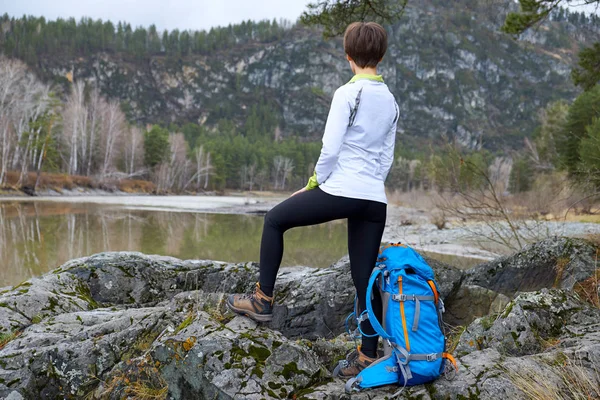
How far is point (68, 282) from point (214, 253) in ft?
31.5

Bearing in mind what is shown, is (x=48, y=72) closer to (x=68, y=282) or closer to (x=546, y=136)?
(x=546, y=136)

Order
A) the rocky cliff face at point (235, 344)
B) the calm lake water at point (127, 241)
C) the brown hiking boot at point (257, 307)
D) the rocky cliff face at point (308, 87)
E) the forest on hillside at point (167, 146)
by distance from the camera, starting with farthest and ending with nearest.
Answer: the rocky cliff face at point (308, 87) < the forest on hillside at point (167, 146) < the calm lake water at point (127, 241) < the brown hiking boot at point (257, 307) < the rocky cliff face at point (235, 344)

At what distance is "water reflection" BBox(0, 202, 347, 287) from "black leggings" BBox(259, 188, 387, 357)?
7.97m

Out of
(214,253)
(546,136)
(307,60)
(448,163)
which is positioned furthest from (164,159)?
(307,60)

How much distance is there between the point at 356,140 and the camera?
2.58 m

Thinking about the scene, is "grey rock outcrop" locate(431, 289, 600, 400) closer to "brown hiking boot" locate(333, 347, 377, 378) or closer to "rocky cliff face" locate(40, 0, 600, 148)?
"brown hiking boot" locate(333, 347, 377, 378)

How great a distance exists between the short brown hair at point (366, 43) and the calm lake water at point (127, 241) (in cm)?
863

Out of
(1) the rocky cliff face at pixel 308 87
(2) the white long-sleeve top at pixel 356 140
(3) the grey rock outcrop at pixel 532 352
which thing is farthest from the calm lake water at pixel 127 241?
(1) the rocky cliff face at pixel 308 87

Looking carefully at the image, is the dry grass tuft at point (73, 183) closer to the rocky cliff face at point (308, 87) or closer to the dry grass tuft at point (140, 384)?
the dry grass tuft at point (140, 384)

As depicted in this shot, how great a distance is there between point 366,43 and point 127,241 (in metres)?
14.1

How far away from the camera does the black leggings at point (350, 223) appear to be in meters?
2.54

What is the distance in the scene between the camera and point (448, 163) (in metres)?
6.96

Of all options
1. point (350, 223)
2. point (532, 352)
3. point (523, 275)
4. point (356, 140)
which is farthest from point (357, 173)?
point (523, 275)

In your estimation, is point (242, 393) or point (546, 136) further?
point (546, 136)
